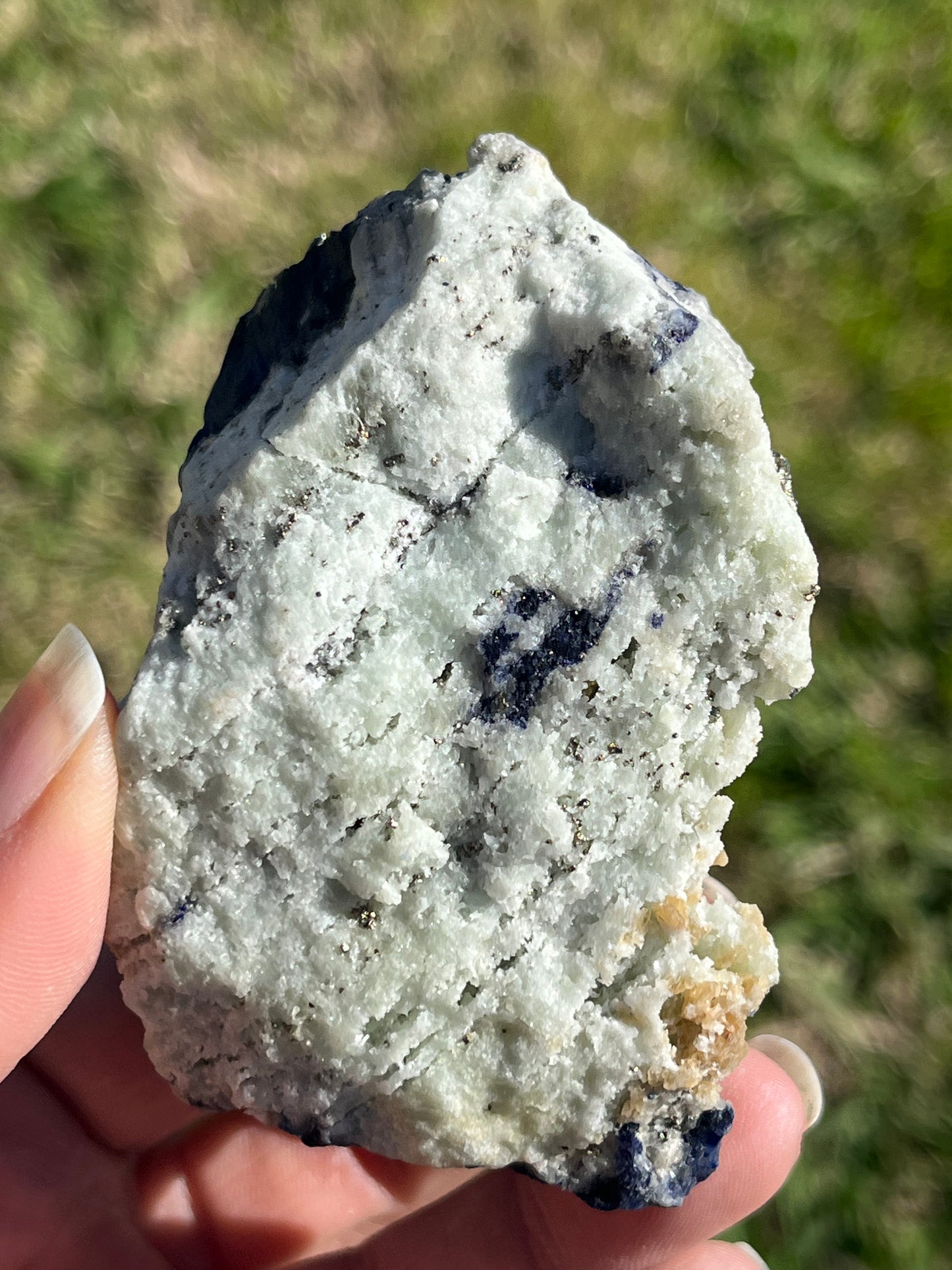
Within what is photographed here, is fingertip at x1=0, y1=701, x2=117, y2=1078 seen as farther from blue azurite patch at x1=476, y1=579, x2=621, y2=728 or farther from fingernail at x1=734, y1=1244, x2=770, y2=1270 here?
fingernail at x1=734, y1=1244, x2=770, y2=1270

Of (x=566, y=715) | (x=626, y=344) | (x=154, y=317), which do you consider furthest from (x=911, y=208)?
(x=566, y=715)

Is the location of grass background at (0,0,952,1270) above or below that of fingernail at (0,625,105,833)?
above

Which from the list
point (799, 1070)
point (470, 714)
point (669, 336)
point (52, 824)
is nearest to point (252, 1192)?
point (799, 1070)

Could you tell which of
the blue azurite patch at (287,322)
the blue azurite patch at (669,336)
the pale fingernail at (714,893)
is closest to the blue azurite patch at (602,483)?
the blue azurite patch at (669,336)

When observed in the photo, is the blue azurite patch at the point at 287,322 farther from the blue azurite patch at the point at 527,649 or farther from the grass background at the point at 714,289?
the grass background at the point at 714,289

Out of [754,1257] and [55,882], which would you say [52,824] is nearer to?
[55,882]

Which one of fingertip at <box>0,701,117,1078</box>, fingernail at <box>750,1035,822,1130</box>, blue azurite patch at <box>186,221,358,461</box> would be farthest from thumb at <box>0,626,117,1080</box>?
fingernail at <box>750,1035,822,1130</box>
